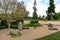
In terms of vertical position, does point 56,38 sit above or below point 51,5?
below

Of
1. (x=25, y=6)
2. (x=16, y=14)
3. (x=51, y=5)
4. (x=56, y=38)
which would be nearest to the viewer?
(x=56, y=38)

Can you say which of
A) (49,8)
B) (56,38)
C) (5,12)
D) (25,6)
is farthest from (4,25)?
(49,8)

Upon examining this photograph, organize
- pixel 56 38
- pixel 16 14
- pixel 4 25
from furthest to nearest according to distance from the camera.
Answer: pixel 16 14 < pixel 4 25 < pixel 56 38

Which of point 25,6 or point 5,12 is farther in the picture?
point 25,6

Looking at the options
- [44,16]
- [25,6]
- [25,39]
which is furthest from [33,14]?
[25,39]

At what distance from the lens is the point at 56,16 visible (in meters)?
65.2

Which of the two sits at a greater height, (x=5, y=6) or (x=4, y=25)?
(x=5, y=6)

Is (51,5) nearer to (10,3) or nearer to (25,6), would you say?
(25,6)

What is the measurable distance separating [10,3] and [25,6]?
11477 mm

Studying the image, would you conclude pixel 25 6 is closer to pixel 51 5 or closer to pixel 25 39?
pixel 51 5

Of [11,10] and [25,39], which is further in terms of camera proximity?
[11,10]

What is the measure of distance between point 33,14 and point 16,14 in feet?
64.1

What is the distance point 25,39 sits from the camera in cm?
2511

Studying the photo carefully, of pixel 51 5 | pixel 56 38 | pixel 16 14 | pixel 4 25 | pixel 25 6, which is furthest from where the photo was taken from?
pixel 51 5
